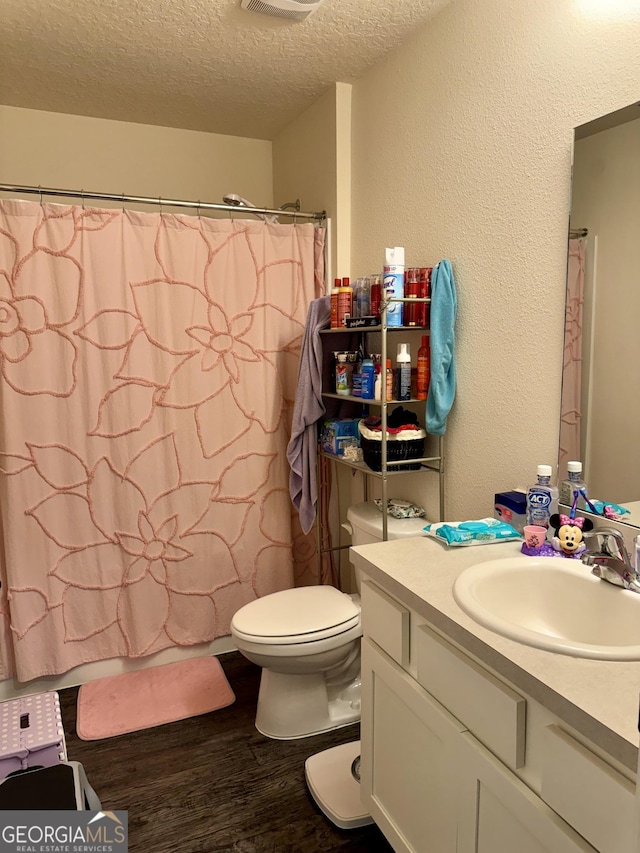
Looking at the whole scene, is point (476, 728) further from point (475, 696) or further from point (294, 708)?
point (294, 708)

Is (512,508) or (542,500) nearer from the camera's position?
(542,500)

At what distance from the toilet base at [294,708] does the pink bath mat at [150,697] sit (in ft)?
0.87

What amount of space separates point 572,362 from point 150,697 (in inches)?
77.2

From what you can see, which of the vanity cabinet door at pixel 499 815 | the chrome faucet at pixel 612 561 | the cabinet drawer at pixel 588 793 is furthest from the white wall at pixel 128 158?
the cabinet drawer at pixel 588 793

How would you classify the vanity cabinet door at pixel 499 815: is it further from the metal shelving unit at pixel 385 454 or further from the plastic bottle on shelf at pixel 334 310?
the plastic bottle on shelf at pixel 334 310

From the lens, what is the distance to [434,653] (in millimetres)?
1231

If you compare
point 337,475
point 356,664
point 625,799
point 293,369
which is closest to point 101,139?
point 293,369

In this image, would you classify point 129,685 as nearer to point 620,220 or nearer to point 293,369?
point 293,369

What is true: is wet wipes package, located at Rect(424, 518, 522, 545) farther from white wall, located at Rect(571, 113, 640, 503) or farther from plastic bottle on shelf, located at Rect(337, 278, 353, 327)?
plastic bottle on shelf, located at Rect(337, 278, 353, 327)

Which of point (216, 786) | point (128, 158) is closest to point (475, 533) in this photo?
point (216, 786)

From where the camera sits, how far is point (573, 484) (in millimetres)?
1593

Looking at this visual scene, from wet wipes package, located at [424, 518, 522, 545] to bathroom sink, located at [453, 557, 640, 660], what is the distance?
0.14 metres

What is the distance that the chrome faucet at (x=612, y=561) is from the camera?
1248mm

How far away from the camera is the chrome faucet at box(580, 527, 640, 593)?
1.25 metres
